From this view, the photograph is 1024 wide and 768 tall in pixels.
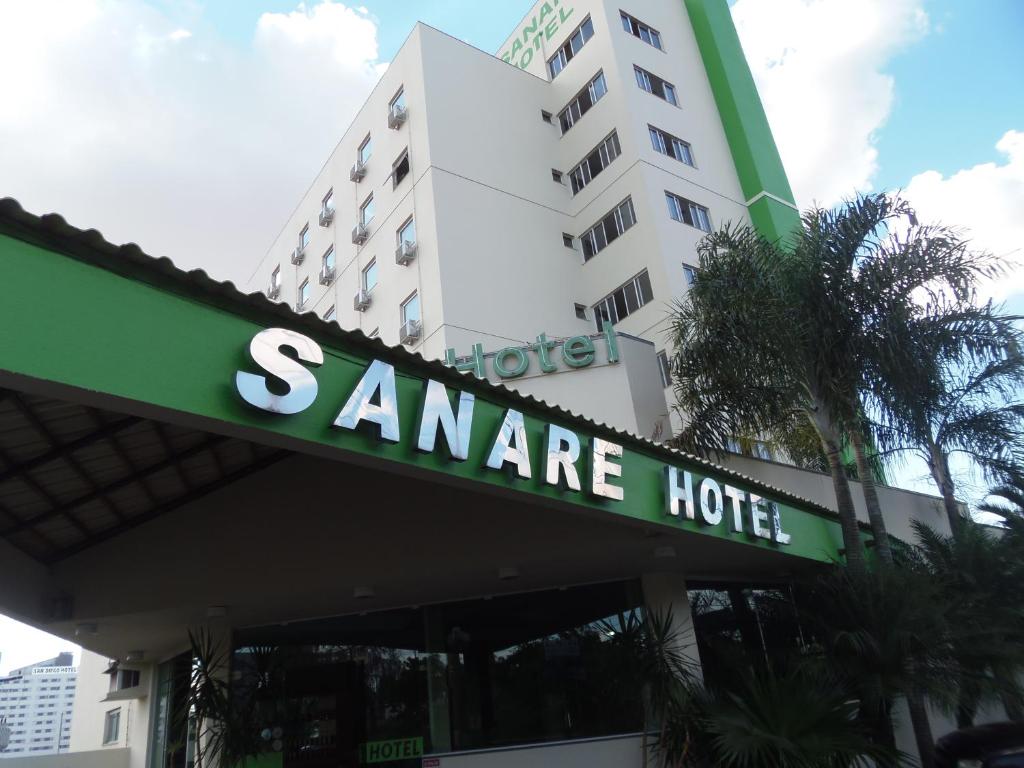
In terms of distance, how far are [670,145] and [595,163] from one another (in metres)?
2.74

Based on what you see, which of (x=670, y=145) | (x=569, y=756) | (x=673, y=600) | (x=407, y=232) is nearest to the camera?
(x=569, y=756)

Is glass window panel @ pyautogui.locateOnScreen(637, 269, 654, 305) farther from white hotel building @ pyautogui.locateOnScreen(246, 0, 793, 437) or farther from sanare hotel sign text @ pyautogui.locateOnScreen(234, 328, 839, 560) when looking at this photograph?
sanare hotel sign text @ pyautogui.locateOnScreen(234, 328, 839, 560)

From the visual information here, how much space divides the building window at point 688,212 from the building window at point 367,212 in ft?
36.6

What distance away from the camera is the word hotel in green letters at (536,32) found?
32.0 metres

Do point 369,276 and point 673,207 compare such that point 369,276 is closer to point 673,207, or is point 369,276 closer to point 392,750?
point 673,207

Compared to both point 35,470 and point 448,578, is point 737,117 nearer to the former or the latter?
point 448,578

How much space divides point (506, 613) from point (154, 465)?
5.83 m

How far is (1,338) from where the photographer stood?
428cm

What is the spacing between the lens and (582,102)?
98.8 feet

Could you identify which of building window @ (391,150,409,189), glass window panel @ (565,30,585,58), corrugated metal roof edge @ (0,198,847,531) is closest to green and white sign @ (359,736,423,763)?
corrugated metal roof edge @ (0,198,847,531)

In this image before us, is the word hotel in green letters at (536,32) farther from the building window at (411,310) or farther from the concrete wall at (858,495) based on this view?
the concrete wall at (858,495)

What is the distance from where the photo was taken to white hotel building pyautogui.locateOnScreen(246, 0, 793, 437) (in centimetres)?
2548

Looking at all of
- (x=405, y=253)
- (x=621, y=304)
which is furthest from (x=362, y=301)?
(x=621, y=304)

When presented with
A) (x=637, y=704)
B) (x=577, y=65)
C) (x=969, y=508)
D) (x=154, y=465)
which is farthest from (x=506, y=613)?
(x=577, y=65)
